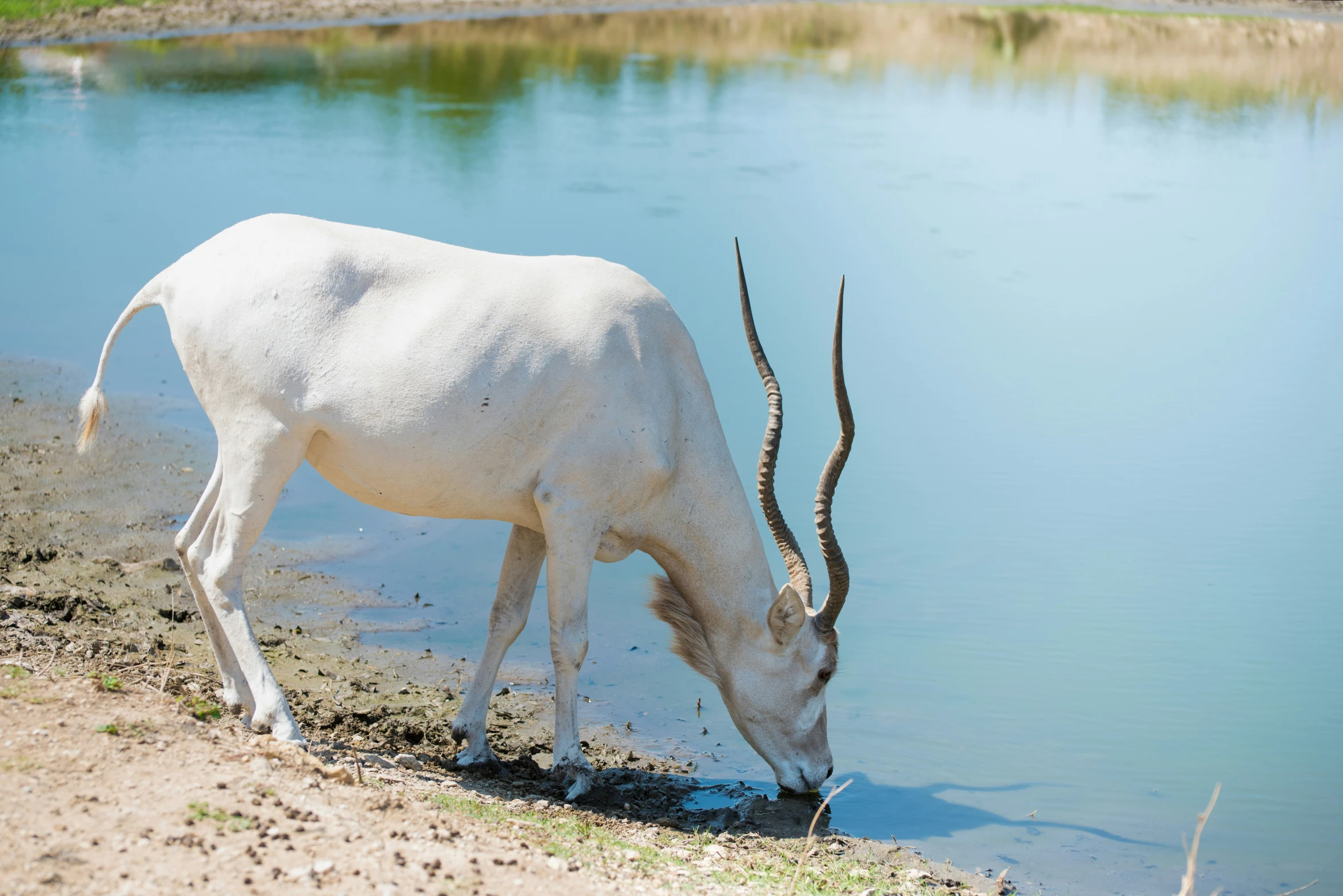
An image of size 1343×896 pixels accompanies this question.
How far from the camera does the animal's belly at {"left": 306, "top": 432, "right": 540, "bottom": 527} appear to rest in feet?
18.6

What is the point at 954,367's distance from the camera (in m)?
12.7

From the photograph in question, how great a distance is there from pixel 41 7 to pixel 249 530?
2951cm

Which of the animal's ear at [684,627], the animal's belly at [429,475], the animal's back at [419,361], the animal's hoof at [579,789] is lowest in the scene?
the animal's hoof at [579,789]

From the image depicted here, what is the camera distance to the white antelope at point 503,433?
5.62 meters

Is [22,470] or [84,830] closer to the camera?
[84,830]

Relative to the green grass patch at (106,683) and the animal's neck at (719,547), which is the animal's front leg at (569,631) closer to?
the animal's neck at (719,547)

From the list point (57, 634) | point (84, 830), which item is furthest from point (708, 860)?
point (57, 634)

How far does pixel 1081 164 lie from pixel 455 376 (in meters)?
17.1

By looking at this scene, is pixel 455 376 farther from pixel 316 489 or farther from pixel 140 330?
pixel 140 330

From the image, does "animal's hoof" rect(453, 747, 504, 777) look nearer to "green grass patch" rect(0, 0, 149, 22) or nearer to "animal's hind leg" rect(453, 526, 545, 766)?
"animal's hind leg" rect(453, 526, 545, 766)

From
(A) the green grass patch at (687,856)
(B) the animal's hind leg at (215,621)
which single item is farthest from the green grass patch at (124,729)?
(A) the green grass patch at (687,856)

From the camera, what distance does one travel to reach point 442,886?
4.25m

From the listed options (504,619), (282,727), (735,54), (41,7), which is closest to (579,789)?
(504,619)

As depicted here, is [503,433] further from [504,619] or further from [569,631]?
[504,619]
